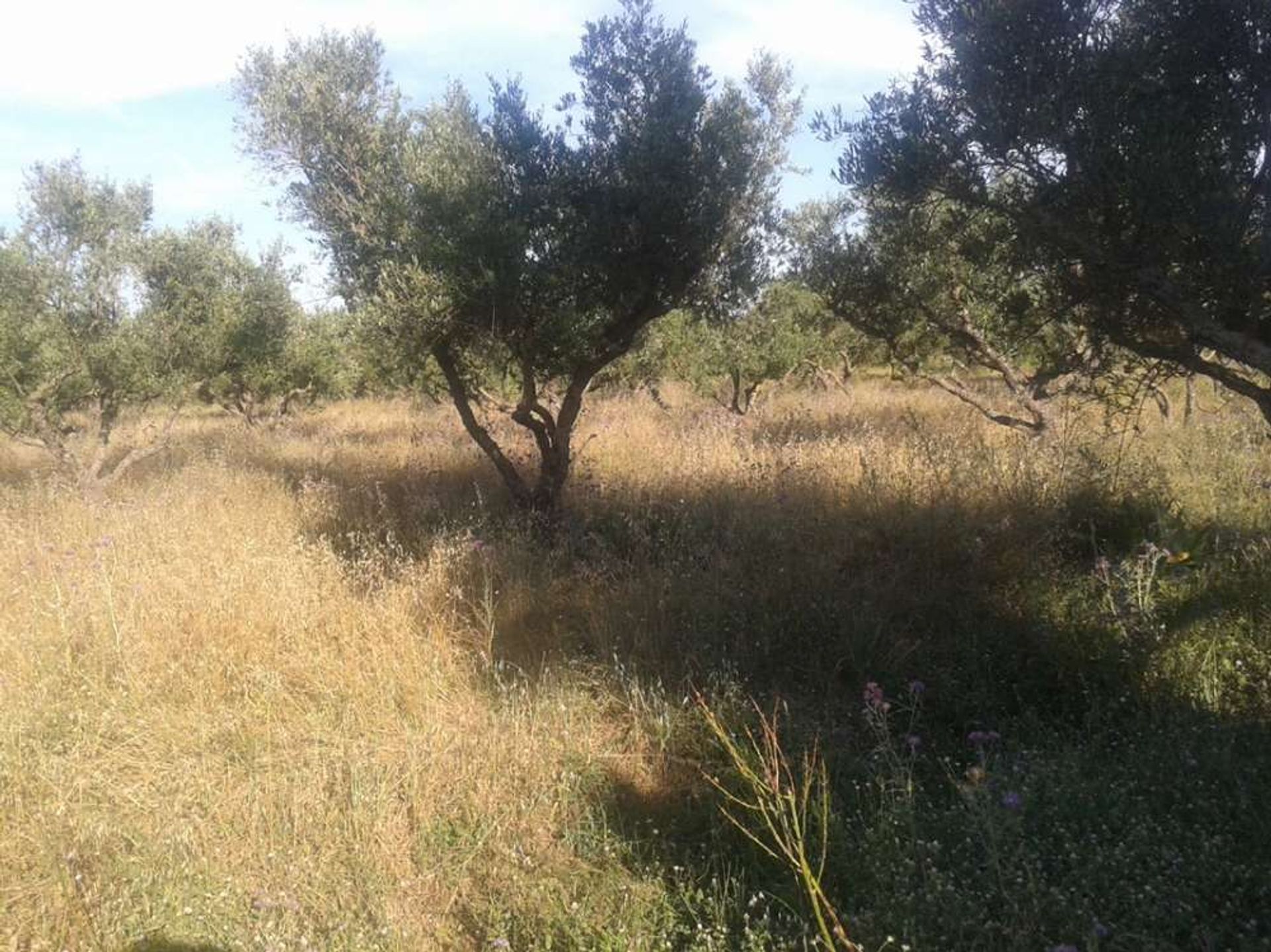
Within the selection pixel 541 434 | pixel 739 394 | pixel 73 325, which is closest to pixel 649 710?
pixel 541 434

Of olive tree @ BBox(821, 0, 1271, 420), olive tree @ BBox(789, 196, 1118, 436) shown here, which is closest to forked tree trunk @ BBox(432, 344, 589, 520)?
olive tree @ BBox(789, 196, 1118, 436)

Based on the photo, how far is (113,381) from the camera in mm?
8422

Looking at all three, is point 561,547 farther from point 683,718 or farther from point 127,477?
point 127,477

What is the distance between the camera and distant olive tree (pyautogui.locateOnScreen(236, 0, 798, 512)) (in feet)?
18.4

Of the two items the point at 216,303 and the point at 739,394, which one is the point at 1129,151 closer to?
the point at 216,303

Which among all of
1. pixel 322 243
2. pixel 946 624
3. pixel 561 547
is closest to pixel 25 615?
pixel 561 547

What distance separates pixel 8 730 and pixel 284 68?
5733 mm

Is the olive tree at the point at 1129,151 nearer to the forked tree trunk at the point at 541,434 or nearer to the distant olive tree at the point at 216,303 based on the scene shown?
the forked tree trunk at the point at 541,434

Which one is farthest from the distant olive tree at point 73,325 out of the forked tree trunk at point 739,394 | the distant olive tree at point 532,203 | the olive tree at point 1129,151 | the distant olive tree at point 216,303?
the forked tree trunk at point 739,394

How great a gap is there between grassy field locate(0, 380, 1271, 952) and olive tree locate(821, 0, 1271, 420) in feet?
4.85

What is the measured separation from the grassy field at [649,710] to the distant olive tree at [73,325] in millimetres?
2132

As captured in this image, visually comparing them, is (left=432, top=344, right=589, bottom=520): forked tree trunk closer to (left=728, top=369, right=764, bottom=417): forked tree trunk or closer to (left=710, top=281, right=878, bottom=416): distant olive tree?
(left=710, top=281, right=878, bottom=416): distant olive tree

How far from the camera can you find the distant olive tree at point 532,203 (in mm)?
5609

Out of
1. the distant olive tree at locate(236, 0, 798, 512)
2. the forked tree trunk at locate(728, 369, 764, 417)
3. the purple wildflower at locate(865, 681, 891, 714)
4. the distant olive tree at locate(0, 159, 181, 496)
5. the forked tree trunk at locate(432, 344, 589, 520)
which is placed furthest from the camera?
the forked tree trunk at locate(728, 369, 764, 417)
